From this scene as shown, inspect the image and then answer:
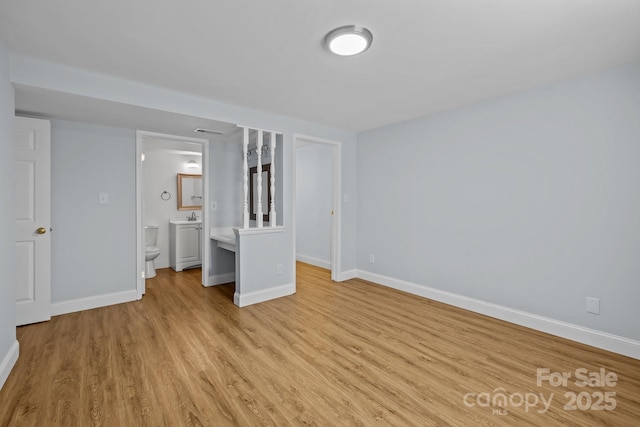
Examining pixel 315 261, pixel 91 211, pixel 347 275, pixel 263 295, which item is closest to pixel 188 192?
pixel 91 211

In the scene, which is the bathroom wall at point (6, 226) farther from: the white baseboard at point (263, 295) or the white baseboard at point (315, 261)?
the white baseboard at point (315, 261)

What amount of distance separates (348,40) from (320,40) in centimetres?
19

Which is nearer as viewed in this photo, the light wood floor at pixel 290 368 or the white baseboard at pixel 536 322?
the light wood floor at pixel 290 368

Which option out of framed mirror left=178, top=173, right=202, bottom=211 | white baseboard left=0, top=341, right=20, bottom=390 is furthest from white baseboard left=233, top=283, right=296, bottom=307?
framed mirror left=178, top=173, right=202, bottom=211

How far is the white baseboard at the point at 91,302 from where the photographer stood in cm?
321

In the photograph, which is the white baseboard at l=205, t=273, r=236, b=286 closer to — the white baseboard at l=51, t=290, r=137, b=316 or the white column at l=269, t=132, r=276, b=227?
the white baseboard at l=51, t=290, r=137, b=316

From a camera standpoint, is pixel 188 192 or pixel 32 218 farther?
pixel 188 192

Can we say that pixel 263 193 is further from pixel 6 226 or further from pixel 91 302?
pixel 6 226

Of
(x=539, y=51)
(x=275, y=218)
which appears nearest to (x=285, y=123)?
(x=275, y=218)

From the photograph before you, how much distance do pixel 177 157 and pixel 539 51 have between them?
568 centimetres

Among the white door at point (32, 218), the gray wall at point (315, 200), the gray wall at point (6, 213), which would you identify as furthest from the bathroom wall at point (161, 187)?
the gray wall at point (6, 213)

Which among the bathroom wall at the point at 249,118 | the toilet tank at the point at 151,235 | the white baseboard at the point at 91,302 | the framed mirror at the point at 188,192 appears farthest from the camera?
the framed mirror at the point at 188,192

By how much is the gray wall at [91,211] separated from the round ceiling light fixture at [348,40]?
288 cm

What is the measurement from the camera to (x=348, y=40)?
6.55 feet
